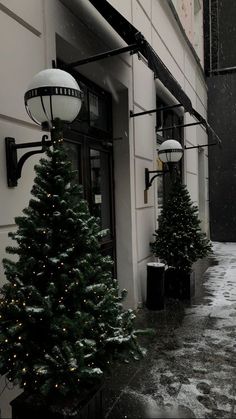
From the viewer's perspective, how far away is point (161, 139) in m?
8.01

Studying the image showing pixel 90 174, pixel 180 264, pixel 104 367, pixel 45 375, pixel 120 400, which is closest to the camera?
pixel 45 375

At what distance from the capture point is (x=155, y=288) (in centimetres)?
570

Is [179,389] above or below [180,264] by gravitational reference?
below

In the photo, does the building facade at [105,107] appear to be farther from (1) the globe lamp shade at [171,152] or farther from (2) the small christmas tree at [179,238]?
(1) the globe lamp shade at [171,152]

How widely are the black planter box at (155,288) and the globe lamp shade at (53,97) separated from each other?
3567 mm

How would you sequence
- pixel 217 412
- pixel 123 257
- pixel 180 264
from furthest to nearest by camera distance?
pixel 180 264 < pixel 123 257 < pixel 217 412

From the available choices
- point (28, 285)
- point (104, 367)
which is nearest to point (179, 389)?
point (104, 367)

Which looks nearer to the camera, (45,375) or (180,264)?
(45,375)

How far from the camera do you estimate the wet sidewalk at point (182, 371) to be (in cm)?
300

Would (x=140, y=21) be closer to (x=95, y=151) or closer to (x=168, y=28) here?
(x=168, y=28)

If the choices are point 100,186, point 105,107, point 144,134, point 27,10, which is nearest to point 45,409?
point 27,10

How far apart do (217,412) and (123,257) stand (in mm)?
3182

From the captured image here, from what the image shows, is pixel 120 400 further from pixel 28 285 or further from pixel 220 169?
pixel 220 169

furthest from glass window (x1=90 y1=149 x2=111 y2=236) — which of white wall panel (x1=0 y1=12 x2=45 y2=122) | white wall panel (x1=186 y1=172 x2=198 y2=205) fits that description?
white wall panel (x1=186 y1=172 x2=198 y2=205)
